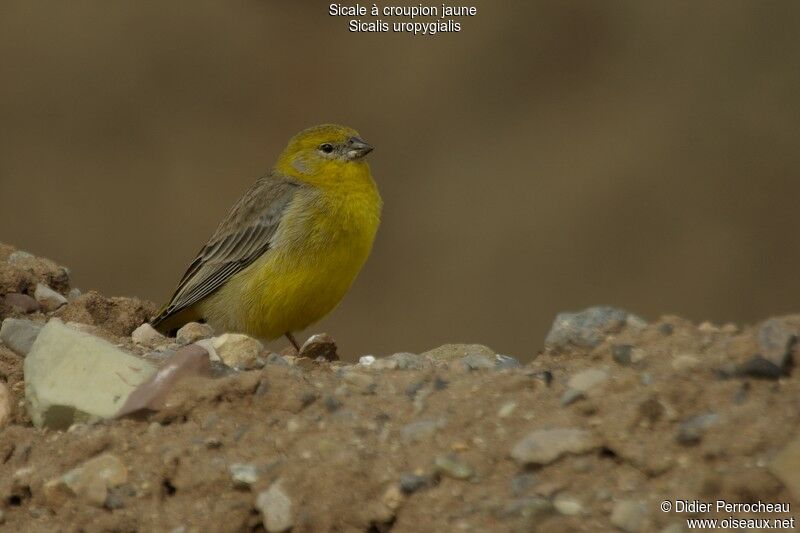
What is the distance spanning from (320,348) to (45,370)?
80.0 inches

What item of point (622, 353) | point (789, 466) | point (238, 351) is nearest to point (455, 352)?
point (238, 351)

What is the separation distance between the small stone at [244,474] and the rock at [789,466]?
1519 mm

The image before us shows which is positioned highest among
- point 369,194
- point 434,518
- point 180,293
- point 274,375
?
point 369,194

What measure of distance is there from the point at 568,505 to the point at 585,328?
130cm

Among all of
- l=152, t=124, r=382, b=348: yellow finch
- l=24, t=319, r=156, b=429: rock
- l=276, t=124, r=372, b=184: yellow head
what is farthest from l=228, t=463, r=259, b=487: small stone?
l=276, t=124, r=372, b=184: yellow head

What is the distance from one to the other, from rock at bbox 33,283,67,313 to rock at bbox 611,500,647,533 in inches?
148

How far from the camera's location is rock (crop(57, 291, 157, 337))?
6.46 meters

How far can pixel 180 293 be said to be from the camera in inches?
321

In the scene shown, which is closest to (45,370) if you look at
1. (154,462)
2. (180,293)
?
(154,462)

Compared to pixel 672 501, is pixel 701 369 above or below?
above

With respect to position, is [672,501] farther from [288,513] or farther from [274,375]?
[274,375]

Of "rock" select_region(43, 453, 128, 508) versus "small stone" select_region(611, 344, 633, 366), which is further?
"small stone" select_region(611, 344, 633, 366)

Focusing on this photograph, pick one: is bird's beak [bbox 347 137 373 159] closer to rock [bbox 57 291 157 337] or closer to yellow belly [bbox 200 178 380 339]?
yellow belly [bbox 200 178 380 339]

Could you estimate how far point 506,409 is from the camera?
4.23 m
